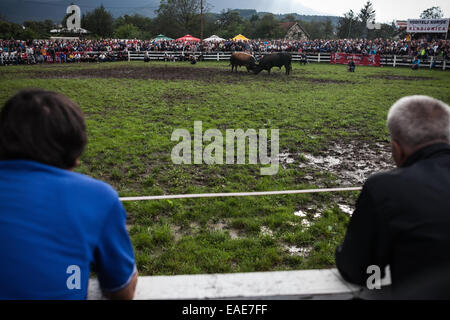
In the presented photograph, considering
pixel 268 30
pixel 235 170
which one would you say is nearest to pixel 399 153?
pixel 235 170

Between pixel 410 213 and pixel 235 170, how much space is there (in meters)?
5.12

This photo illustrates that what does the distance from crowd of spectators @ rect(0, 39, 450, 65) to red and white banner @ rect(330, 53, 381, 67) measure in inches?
51.9

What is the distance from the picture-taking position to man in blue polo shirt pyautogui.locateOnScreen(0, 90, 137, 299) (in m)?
1.34

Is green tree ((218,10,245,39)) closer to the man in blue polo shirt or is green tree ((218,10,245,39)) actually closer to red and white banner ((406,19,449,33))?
red and white banner ((406,19,449,33))

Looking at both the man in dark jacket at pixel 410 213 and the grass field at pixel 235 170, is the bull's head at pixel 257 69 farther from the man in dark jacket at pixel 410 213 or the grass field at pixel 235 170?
the man in dark jacket at pixel 410 213

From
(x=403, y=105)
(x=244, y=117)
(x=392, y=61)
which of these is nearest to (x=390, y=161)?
(x=244, y=117)

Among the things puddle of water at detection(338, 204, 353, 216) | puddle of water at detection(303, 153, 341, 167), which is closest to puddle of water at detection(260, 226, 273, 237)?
A: puddle of water at detection(338, 204, 353, 216)

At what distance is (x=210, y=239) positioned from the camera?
14.1 feet

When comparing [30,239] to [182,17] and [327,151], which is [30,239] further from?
[182,17]

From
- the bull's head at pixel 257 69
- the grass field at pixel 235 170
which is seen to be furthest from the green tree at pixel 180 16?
the grass field at pixel 235 170

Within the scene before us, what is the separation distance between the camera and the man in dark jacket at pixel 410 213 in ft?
4.88

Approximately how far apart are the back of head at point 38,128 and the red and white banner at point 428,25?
4451 centimetres

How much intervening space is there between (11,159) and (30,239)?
41cm

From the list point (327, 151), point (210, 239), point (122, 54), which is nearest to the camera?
point (210, 239)
